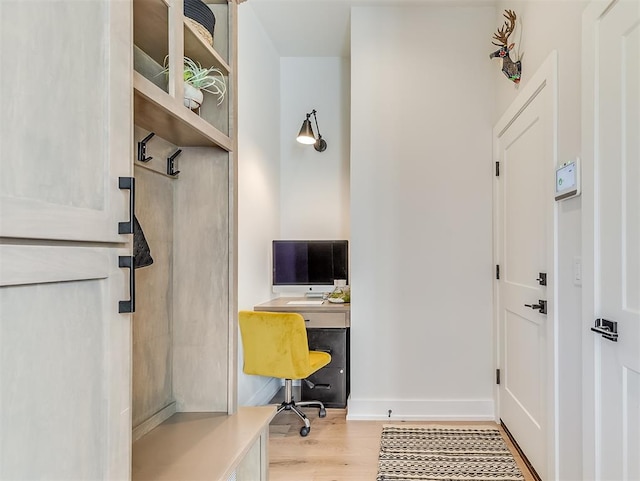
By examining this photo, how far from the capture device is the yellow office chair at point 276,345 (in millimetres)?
2623

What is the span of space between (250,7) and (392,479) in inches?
131

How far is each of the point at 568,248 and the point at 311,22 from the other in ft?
8.72

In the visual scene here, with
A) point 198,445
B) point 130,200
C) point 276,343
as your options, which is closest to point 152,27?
point 130,200

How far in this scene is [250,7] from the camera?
3.08 meters

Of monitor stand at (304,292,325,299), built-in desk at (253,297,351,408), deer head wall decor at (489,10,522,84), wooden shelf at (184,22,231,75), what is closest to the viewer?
wooden shelf at (184,22,231,75)

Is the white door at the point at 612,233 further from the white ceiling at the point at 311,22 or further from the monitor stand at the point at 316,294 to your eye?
the monitor stand at the point at 316,294

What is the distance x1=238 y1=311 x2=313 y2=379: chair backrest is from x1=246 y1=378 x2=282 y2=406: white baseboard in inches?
17.6

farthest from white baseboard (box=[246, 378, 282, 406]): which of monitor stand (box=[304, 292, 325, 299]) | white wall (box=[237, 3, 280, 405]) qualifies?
monitor stand (box=[304, 292, 325, 299])

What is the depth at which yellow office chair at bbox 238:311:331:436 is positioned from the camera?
2.62 metres

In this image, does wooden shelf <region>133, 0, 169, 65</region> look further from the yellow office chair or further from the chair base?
the chair base

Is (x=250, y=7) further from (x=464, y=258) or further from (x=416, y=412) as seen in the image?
(x=416, y=412)

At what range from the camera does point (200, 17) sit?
4.47ft

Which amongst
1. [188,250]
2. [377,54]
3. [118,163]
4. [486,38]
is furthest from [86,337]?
[486,38]

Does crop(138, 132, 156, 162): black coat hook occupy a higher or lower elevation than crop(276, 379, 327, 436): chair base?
higher
